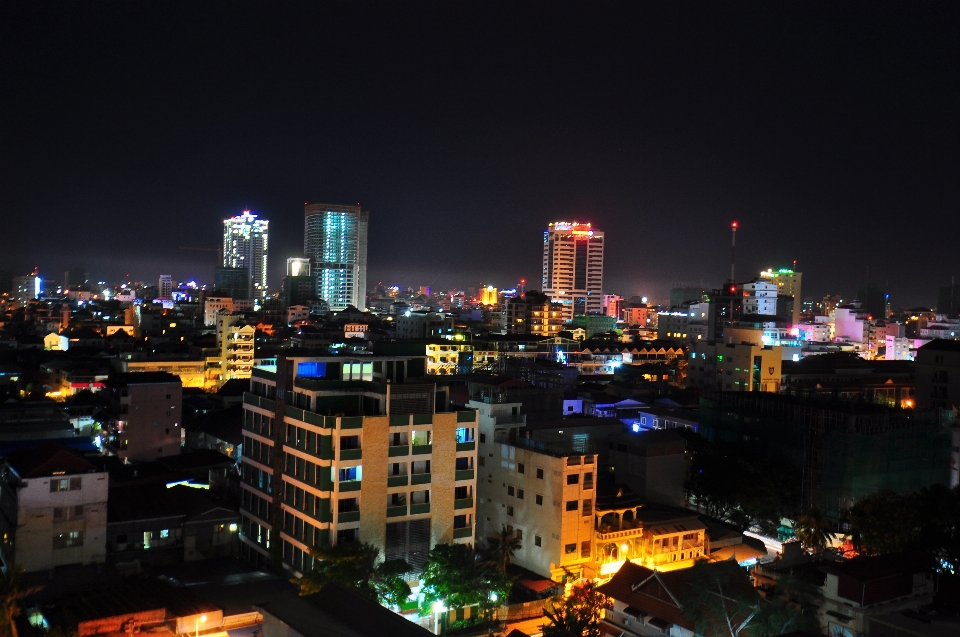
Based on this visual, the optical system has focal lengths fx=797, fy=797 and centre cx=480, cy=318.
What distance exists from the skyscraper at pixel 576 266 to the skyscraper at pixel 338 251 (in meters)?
27.4

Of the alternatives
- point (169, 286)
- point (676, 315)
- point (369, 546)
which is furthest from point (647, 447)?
point (169, 286)

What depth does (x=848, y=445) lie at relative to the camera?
65.4 ft

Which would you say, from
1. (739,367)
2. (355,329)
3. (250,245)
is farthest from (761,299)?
(250,245)

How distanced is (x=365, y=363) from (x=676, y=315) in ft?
196

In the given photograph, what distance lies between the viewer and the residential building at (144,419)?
2377cm

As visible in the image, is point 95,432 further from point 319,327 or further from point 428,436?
point 319,327

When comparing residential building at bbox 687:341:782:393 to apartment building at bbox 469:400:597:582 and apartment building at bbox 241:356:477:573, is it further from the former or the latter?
apartment building at bbox 241:356:477:573

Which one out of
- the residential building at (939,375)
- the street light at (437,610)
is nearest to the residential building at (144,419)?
the street light at (437,610)

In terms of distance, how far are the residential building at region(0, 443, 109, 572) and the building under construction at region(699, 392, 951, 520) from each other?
16.5 meters

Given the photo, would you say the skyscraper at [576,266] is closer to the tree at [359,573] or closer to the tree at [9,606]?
the tree at [359,573]

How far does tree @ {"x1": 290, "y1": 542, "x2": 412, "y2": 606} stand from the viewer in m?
12.7

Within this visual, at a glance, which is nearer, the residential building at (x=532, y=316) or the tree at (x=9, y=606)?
the tree at (x=9, y=606)

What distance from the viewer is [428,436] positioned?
14.9 metres

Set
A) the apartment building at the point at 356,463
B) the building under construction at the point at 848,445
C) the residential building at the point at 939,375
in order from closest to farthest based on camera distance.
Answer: the apartment building at the point at 356,463
the building under construction at the point at 848,445
the residential building at the point at 939,375
